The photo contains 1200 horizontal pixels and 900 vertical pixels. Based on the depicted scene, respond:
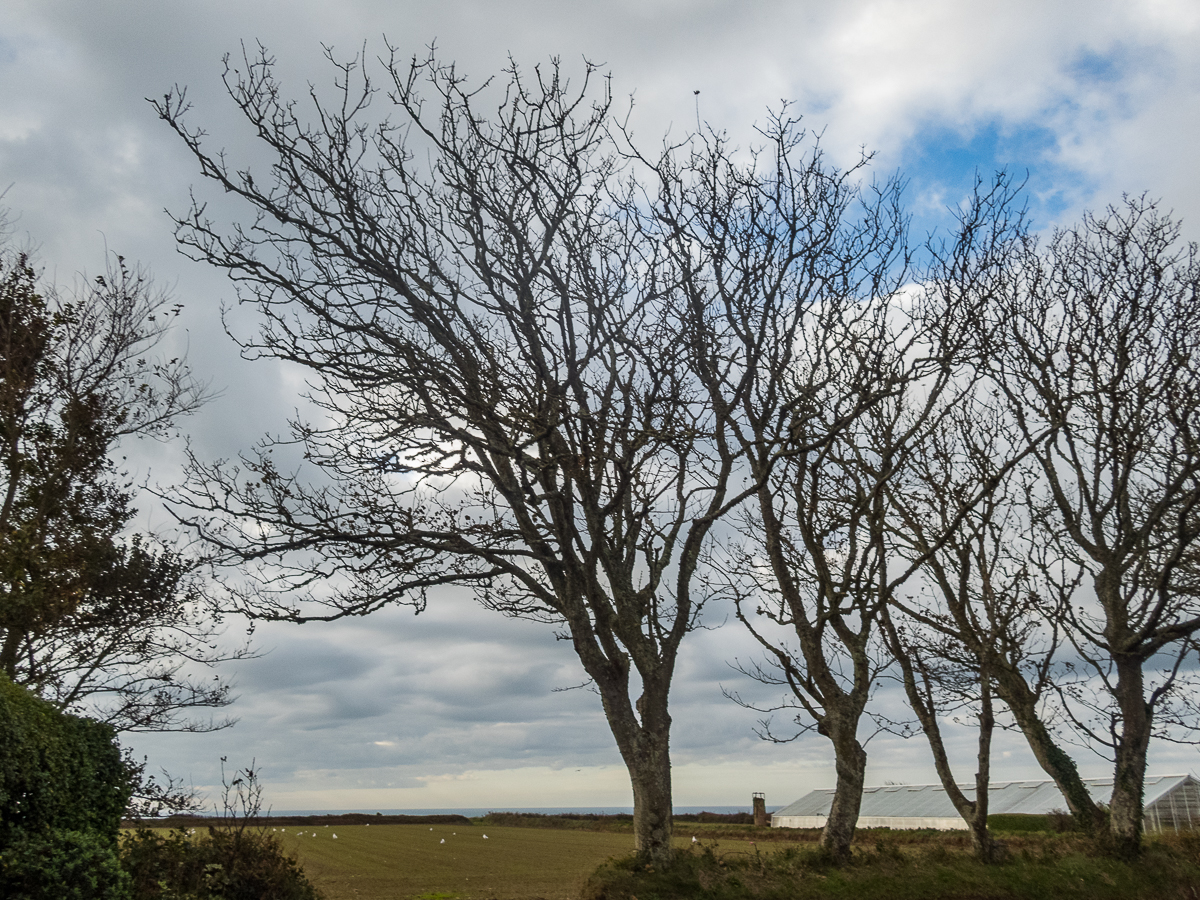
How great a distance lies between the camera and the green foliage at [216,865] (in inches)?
420

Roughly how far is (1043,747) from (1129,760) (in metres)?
2.71

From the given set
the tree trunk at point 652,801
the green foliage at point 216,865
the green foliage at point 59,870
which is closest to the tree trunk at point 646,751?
the tree trunk at point 652,801

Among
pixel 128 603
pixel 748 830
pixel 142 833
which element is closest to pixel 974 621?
pixel 142 833

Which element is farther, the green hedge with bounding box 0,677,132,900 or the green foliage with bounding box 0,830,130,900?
the green hedge with bounding box 0,677,132,900

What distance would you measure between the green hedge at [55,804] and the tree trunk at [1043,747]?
53.2 feet

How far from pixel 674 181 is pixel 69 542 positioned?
12.8 metres

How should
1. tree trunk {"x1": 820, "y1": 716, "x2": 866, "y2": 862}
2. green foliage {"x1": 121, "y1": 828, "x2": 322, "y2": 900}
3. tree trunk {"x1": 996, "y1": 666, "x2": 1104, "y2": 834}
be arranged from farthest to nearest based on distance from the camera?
tree trunk {"x1": 996, "y1": 666, "x2": 1104, "y2": 834} → tree trunk {"x1": 820, "y1": 716, "x2": 866, "y2": 862} → green foliage {"x1": 121, "y1": 828, "x2": 322, "y2": 900}

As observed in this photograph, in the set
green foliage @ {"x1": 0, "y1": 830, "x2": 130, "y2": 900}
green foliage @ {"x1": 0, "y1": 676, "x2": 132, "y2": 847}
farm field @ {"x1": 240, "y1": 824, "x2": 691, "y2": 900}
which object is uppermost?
green foliage @ {"x1": 0, "y1": 676, "x2": 132, "y2": 847}

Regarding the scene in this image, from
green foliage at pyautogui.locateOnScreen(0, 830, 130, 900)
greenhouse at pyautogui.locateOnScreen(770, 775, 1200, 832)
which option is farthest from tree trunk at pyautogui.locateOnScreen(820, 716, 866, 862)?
greenhouse at pyautogui.locateOnScreen(770, 775, 1200, 832)

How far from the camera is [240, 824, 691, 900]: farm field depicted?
15531mm

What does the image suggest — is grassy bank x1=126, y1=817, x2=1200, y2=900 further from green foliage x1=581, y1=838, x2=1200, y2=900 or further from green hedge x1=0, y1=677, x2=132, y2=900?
green hedge x1=0, y1=677, x2=132, y2=900

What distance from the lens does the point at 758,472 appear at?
45.5 ft

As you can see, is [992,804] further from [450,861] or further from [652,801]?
[652,801]

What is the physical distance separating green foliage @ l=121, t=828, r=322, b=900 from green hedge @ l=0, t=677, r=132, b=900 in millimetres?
1487
